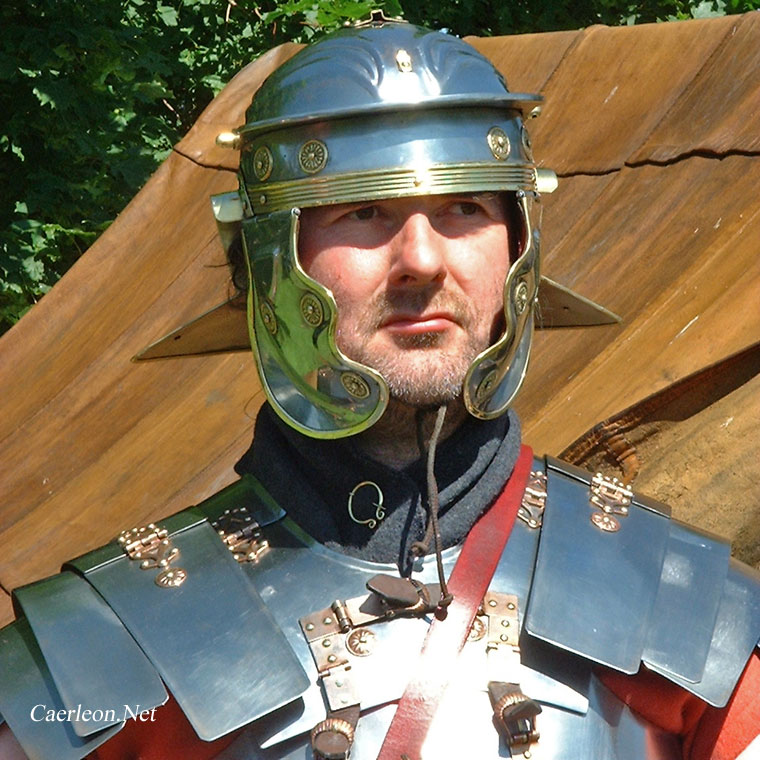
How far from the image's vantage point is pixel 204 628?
94.9 inches

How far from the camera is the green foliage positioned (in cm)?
579

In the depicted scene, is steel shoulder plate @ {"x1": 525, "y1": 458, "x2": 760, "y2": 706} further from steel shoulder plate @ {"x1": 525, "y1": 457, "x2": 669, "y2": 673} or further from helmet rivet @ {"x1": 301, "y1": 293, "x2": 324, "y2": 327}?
helmet rivet @ {"x1": 301, "y1": 293, "x2": 324, "y2": 327}

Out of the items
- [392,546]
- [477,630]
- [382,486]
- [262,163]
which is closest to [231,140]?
[262,163]

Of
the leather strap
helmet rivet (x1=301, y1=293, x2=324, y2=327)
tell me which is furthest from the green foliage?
the leather strap

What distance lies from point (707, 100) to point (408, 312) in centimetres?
228

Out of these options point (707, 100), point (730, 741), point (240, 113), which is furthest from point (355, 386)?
point (240, 113)

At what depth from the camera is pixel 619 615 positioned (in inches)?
94.4

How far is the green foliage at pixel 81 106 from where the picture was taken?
579 centimetres

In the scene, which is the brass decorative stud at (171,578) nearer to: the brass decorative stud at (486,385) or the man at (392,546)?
the man at (392,546)

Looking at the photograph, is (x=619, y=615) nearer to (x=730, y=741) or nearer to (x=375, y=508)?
(x=730, y=741)

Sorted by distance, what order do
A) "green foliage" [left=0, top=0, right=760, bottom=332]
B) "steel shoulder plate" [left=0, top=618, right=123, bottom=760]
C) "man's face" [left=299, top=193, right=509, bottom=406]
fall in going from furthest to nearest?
"green foliage" [left=0, top=0, right=760, bottom=332] → "man's face" [left=299, top=193, right=509, bottom=406] → "steel shoulder plate" [left=0, top=618, right=123, bottom=760]

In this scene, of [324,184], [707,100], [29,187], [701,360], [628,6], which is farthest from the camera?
[628,6]

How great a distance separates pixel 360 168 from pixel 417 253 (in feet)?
0.67

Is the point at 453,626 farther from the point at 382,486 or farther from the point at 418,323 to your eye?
the point at 418,323
